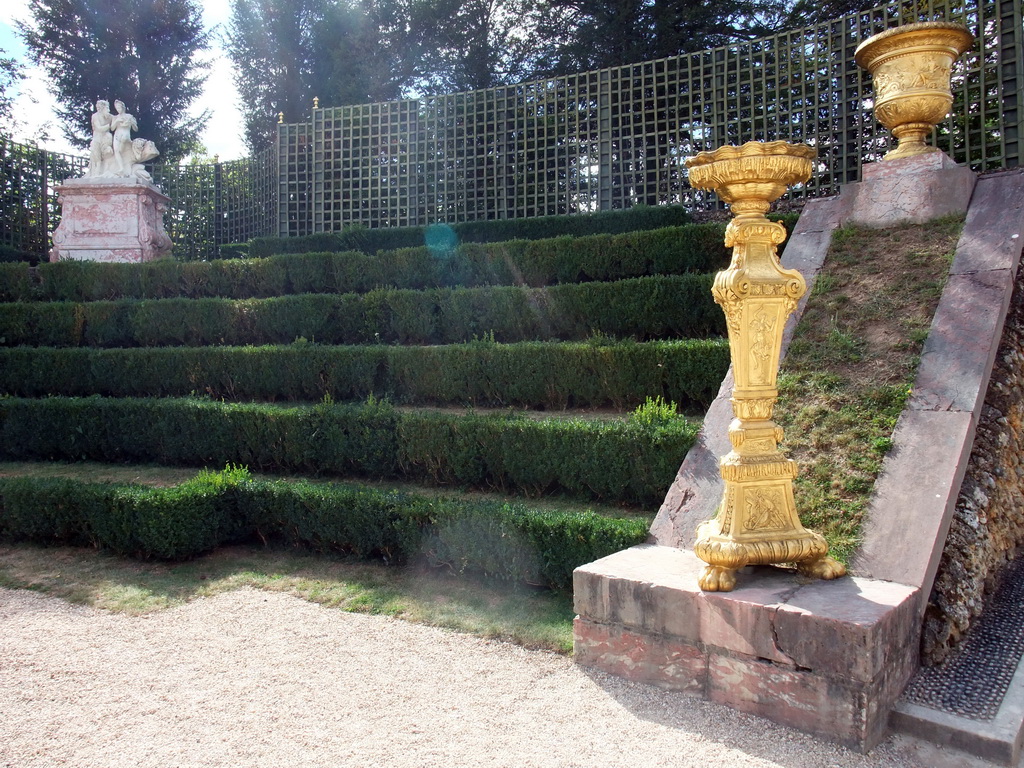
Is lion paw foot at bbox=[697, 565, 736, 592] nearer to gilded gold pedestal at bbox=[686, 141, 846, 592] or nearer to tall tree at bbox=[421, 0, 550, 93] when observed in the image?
gilded gold pedestal at bbox=[686, 141, 846, 592]

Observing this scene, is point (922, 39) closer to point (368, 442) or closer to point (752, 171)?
point (752, 171)

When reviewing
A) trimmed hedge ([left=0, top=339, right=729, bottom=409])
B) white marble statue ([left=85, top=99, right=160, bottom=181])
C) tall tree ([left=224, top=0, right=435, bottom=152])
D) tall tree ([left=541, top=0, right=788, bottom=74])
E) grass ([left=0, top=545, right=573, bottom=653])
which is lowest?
grass ([left=0, top=545, right=573, bottom=653])

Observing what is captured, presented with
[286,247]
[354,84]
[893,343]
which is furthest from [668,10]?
[893,343]

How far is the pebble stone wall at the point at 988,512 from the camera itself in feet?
11.5

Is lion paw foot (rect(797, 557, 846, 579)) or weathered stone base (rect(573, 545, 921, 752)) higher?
lion paw foot (rect(797, 557, 846, 579))

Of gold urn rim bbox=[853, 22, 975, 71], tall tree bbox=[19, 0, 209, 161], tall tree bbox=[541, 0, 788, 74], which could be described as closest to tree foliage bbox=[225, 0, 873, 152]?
tall tree bbox=[541, 0, 788, 74]

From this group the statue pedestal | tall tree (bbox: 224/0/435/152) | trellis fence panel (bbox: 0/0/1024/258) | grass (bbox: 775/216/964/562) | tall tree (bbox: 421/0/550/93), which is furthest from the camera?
tall tree (bbox: 224/0/435/152)

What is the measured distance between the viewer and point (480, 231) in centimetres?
1063

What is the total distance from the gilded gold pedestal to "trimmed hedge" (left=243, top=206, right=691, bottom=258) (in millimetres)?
5975

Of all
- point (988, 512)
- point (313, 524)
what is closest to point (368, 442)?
point (313, 524)

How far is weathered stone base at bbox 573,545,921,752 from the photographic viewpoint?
2910 mm

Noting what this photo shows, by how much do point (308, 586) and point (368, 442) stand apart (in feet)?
5.53

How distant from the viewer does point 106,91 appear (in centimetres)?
2153

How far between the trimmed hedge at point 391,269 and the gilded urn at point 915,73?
6.35ft
